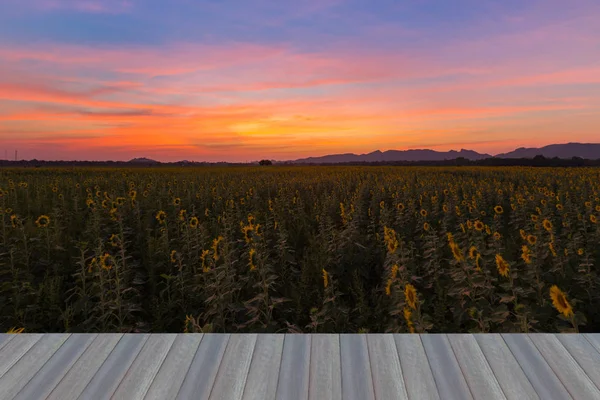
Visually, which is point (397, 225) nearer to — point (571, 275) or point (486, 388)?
point (571, 275)

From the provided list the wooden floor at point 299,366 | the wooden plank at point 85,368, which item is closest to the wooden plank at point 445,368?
the wooden floor at point 299,366

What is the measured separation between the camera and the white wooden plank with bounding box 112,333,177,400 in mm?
2324

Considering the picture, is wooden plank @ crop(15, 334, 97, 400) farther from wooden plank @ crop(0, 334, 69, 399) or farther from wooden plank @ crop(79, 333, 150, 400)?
wooden plank @ crop(79, 333, 150, 400)

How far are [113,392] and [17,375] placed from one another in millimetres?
690

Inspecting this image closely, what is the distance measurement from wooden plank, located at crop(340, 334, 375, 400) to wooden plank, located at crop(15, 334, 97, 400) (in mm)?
1711

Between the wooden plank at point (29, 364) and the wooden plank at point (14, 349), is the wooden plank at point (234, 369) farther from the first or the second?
the wooden plank at point (14, 349)

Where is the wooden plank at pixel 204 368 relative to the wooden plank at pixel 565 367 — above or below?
above

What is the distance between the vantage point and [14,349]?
9.27ft

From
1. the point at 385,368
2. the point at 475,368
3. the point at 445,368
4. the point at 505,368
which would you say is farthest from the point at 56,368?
the point at 505,368

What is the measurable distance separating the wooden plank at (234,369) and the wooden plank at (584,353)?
2.05 meters

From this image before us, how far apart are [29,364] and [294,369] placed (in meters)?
1.70

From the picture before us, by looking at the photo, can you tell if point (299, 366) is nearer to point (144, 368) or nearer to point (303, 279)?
point (144, 368)

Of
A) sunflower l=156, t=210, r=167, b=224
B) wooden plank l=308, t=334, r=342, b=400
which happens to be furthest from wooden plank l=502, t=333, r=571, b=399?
sunflower l=156, t=210, r=167, b=224

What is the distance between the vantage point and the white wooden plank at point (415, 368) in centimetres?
228
